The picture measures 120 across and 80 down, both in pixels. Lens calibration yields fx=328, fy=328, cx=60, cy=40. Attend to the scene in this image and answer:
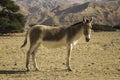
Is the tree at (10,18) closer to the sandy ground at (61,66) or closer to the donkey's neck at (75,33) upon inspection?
the sandy ground at (61,66)

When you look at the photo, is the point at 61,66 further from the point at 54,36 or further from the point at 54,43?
the point at 54,36

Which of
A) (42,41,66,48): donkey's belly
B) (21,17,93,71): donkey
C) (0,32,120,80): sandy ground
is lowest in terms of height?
(0,32,120,80): sandy ground

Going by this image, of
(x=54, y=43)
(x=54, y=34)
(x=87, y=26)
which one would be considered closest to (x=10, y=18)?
(x=54, y=34)

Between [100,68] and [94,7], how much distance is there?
133 m

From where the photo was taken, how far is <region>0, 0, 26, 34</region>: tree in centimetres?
3825

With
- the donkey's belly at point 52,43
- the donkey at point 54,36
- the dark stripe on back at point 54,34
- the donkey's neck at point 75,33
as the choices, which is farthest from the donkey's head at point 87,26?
the donkey's belly at point 52,43

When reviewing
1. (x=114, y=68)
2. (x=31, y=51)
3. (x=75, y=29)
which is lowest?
(x=114, y=68)

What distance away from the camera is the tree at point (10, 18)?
3825 cm

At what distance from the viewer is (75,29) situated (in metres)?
14.3

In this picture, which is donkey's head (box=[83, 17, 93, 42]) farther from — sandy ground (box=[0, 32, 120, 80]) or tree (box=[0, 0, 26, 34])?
tree (box=[0, 0, 26, 34])

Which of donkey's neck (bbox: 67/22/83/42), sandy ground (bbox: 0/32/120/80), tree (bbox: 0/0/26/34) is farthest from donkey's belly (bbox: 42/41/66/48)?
tree (bbox: 0/0/26/34)

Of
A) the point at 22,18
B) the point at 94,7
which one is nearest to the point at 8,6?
the point at 22,18

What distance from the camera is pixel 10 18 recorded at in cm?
4044

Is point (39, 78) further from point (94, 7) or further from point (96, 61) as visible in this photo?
point (94, 7)
